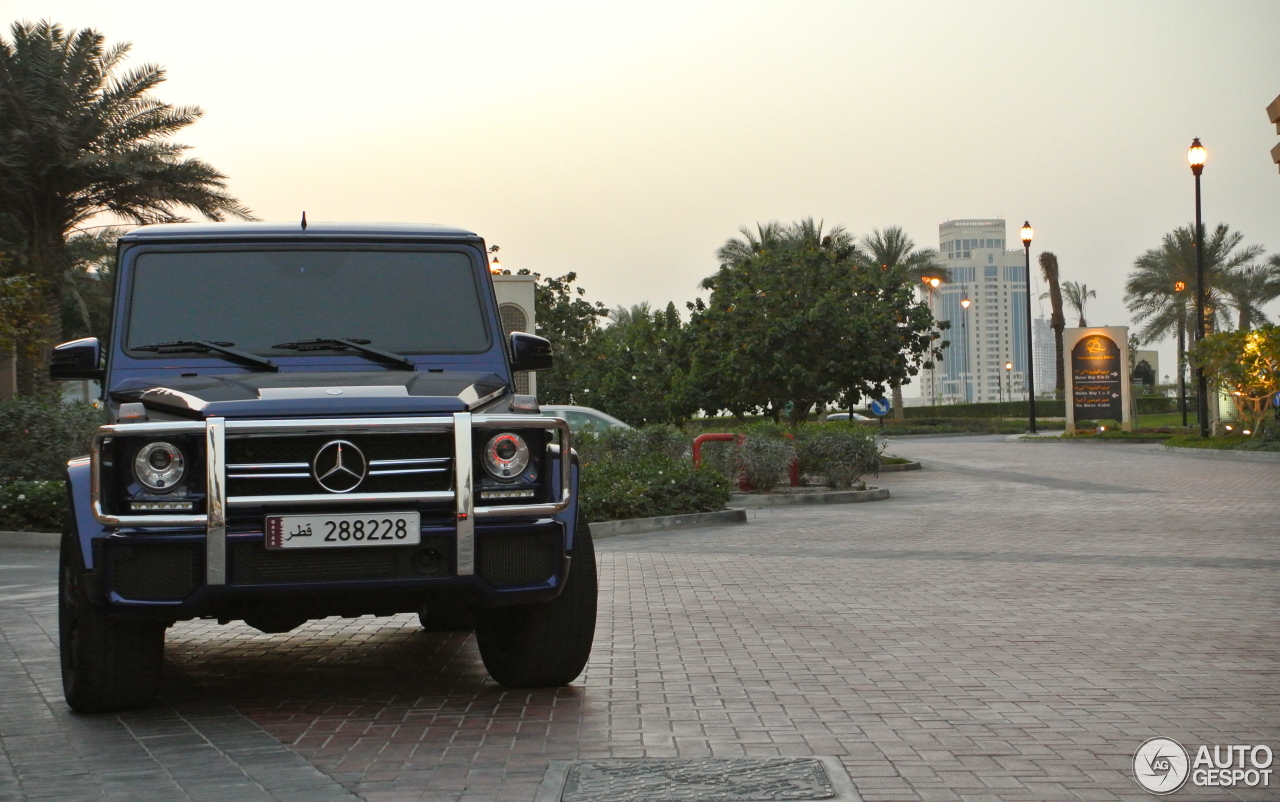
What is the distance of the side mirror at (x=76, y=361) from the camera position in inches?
254

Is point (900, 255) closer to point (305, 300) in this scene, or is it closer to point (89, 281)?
point (89, 281)

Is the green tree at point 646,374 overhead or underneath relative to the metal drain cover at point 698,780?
overhead

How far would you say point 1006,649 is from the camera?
24.6 ft

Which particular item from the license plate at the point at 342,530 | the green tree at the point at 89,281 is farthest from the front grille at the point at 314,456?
the green tree at the point at 89,281

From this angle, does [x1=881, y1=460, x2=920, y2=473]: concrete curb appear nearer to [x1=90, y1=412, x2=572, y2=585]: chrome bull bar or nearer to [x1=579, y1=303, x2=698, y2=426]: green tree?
[x1=579, y1=303, x2=698, y2=426]: green tree

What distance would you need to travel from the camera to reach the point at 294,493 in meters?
5.50

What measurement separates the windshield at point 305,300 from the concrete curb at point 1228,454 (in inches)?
1074

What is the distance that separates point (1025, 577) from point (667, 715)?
578cm

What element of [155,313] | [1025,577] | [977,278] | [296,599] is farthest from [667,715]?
[977,278]

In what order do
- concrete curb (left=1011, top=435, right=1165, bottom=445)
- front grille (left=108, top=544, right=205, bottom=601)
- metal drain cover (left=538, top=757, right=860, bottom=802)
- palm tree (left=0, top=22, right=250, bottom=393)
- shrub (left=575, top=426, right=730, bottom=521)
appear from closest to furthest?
metal drain cover (left=538, top=757, right=860, bottom=802) → front grille (left=108, top=544, right=205, bottom=601) → shrub (left=575, top=426, right=730, bottom=521) → palm tree (left=0, top=22, right=250, bottom=393) → concrete curb (left=1011, top=435, right=1165, bottom=445)

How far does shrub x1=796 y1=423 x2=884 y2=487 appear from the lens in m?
21.3

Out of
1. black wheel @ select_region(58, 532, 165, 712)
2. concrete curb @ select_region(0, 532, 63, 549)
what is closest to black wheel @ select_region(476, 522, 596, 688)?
black wheel @ select_region(58, 532, 165, 712)

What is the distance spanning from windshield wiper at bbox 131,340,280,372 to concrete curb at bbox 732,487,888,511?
13737 mm

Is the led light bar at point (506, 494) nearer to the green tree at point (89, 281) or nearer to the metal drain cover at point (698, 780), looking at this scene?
the metal drain cover at point (698, 780)
